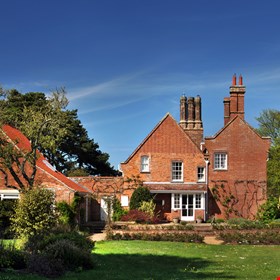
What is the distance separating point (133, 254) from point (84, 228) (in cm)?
1378

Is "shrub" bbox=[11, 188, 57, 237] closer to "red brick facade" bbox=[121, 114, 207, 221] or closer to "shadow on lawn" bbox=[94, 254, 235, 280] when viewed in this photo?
"shadow on lawn" bbox=[94, 254, 235, 280]

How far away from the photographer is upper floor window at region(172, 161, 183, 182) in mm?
42344

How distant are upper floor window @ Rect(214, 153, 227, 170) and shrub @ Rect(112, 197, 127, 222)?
31.0ft

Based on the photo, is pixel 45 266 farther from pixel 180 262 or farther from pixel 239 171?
pixel 239 171

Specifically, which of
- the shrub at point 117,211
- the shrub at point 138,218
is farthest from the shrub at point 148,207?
the shrub at point 138,218

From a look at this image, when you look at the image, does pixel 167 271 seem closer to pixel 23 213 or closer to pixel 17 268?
pixel 17 268

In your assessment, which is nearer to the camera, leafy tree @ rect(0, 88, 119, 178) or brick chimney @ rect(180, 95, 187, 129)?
leafy tree @ rect(0, 88, 119, 178)

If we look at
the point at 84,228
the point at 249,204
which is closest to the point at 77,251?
the point at 84,228

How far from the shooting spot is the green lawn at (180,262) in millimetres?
13539

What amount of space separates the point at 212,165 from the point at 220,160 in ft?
2.98

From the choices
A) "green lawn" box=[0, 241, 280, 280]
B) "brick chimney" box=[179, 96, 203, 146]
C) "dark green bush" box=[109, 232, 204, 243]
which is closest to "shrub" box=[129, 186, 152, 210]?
"brick chimney" box=[179, 96, 203, 146]

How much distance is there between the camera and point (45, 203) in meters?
23.7

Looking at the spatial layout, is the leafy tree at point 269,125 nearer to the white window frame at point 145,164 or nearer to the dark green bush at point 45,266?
the white window frame at point 145,164

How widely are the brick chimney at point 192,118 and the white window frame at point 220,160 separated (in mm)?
3175
